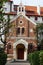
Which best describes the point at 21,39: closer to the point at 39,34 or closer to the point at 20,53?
the point at 20,53

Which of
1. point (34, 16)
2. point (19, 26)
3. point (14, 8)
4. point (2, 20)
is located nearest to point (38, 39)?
point (19, 26)

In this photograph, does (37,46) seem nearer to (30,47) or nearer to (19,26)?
(30,47)

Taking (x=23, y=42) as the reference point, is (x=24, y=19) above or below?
above

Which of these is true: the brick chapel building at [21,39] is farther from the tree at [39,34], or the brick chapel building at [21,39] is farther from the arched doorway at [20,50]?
the tree at [39,34]

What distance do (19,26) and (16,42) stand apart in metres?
4.52

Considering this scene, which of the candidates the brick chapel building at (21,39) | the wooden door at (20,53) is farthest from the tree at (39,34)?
the wooden door at (20,53)

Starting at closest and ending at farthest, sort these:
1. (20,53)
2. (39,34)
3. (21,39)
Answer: (21,39) < (39,34) < (20,53)

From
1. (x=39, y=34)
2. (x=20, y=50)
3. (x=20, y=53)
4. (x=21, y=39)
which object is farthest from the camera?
(x=20, y=50)

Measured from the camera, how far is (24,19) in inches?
2694

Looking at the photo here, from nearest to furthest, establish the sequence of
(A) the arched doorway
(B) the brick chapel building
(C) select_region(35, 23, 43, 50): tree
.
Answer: (C) select_region(35, 23, 43, 50): tree → (B) the brick chapel building → (A) the arched doorway

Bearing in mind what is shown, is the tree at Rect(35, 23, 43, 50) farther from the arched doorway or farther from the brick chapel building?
the arched doorway

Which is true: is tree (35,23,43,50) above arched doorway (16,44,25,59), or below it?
above

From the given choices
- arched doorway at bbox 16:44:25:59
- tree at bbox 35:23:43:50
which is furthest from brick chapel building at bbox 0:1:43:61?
tree at bbox 35:23:43:50

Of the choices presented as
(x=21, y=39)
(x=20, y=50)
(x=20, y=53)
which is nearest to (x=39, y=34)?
(x=21, y=39)
